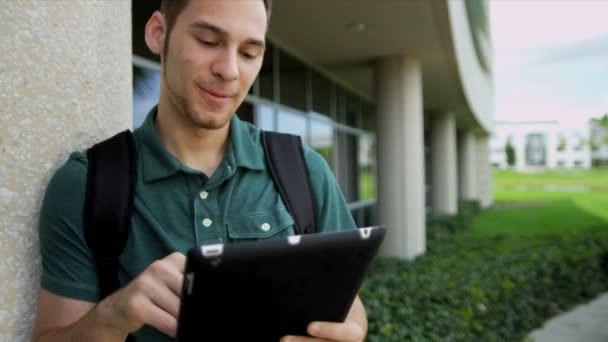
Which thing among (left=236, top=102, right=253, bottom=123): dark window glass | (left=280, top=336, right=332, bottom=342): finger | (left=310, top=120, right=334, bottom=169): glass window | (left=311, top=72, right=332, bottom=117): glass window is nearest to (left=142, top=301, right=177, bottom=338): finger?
(left=280, top=336, right=332, bottom=342): finger

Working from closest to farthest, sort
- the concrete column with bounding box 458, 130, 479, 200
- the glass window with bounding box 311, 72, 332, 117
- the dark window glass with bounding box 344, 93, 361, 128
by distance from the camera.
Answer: the glass window with bounding box 311, 72, 332, 117 → the dark window glass with bounding box 344, 93, 361, 128 → the concrete column with bounding box 458, 130, 479, 200

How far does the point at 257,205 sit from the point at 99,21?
2.61ft

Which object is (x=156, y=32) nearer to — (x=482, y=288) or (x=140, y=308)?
(x=140, y=308)

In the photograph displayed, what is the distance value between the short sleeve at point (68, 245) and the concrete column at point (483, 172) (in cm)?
3060

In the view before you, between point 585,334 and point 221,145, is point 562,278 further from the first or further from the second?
point 221,145

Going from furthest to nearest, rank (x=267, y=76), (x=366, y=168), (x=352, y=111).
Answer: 1. (x=366, y=168)
2. (x=352, y=111)
3. (x=267, y=76)

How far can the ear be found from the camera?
1.45m

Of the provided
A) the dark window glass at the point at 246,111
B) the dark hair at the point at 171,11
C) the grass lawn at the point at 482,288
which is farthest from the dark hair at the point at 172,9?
the dark window glass at the point at 246,111

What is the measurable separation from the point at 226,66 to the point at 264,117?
250 inches

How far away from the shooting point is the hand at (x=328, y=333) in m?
1.09

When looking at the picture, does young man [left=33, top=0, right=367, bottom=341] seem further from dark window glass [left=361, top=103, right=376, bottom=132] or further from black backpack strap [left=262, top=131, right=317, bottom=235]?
dark window glass [left=361, top=103, right=376, bottom=132]

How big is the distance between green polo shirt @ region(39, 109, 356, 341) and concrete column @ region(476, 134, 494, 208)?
3022 centimetres

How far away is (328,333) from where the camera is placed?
3.61 feet

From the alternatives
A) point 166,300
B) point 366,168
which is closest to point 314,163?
point 166,300
